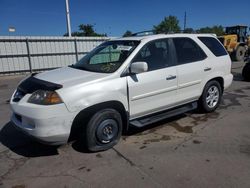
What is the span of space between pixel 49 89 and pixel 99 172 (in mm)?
1370

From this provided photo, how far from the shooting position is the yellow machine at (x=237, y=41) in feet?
61.3

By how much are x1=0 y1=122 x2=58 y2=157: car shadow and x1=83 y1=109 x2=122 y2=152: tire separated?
27.4 inches

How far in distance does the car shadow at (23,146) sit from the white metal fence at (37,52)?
10514mm

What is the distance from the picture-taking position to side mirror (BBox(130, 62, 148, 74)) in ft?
11.7

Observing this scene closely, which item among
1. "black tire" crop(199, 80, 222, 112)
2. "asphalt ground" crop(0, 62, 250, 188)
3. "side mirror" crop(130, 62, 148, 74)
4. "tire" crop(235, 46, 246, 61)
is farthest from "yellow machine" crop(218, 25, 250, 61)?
"side mirror" crop(130, 62, 148, 74)

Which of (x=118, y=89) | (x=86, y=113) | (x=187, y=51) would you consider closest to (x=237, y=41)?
(x=187, y=51)

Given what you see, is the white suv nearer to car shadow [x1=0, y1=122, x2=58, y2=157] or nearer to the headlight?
the headlight

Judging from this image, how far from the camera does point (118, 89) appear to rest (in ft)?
11.8

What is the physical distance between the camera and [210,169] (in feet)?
10.3

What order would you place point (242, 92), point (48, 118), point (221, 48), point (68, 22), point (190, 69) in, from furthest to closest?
point (68, 22) < point (242, 92) < point (221, 48) < point (190, 69) < point (48, 118)

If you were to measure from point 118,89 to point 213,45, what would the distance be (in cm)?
298

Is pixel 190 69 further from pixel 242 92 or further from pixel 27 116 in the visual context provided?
pixel 242 92

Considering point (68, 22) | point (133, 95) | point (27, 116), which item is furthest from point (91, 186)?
point (68, 22)

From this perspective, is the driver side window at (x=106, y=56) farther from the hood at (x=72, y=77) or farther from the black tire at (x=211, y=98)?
the black tire at (x=211, y=98)
